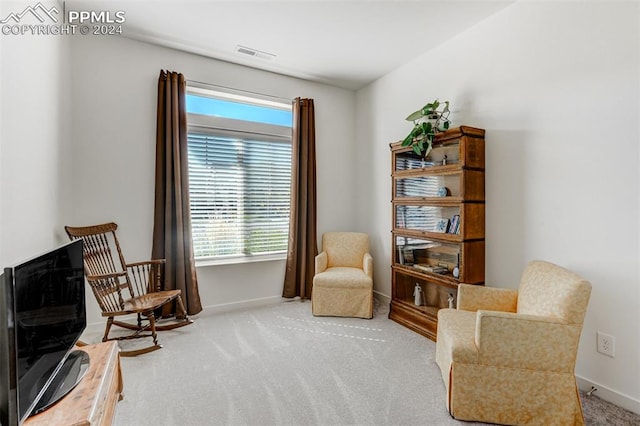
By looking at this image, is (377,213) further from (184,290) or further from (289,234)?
(184,290)

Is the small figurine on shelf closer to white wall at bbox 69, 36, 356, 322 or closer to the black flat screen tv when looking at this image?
white wall at bbox 69, 36, 356, 322

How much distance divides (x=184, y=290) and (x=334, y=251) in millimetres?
1748

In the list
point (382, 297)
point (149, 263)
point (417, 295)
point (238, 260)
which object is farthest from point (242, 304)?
point (417, 295)

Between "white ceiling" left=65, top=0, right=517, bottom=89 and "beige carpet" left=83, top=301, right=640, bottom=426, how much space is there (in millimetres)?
2828

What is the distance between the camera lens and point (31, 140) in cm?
188

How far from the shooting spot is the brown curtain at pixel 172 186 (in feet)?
10.1

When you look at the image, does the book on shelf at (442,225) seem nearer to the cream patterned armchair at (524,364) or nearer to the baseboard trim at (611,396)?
the cream patterned armchair at (524,364)

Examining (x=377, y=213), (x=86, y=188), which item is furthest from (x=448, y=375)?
(x=86, y=188)

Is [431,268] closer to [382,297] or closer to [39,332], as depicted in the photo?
[382,297]

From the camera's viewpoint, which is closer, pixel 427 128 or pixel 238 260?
pixel 427 128

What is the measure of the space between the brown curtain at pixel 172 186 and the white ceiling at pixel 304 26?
0.48 metres

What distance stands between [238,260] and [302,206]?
3.31ft

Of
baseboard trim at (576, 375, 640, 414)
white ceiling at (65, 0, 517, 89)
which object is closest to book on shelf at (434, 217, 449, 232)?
baseboard trim at (576, 375, 640, 414)

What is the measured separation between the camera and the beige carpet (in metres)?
1.75
